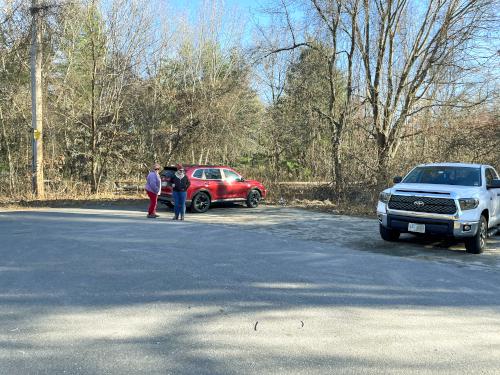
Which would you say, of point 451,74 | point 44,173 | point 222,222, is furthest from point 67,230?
point 451,74

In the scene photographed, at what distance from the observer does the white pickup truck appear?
8.83m

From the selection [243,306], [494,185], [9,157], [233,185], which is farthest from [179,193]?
[9,157]

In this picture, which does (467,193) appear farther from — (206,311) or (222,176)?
(222,176)

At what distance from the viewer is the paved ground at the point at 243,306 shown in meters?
3.89

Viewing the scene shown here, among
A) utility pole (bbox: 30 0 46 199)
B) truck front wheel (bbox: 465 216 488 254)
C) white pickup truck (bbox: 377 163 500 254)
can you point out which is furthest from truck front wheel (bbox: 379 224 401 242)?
utility pole (bbox: 30 0 46 199)

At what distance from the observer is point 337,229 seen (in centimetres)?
1212

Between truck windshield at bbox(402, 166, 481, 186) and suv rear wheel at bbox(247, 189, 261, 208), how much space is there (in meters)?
7.66

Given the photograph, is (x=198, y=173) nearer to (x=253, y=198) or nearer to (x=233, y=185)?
(x=233, y=185)

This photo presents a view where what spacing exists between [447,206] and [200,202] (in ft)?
29.3

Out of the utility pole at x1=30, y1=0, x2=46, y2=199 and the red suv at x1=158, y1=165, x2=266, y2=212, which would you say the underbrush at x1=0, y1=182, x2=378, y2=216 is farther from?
the red suv at x1=158, y1=165, x2=266, y2=212

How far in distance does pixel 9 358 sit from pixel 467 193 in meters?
8.37

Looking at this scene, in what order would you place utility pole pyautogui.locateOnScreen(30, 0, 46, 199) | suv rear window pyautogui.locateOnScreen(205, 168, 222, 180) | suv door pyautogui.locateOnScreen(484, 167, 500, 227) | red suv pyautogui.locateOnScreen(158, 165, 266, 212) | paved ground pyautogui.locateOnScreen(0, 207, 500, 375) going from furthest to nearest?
utility pole pyautogui.locateOnScreen(30, 0, 46, 199) < suv rear window pyautogui.locateOnScreen(205, 168, 222, 180) < red suv pyautogui.locateOnScreen(158, 165, 266, 212) < suv door pyautogui.locateOnScreen(484, 167, 500, 227) < paved ground pyautogui.locateOnScreen(0, 207, 500, 375)

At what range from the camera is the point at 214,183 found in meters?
16.1

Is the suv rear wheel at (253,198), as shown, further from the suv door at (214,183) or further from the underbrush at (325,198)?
the underbrush at (325,198)
